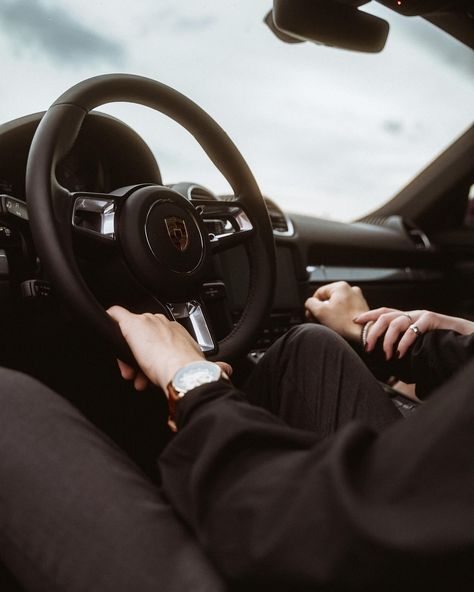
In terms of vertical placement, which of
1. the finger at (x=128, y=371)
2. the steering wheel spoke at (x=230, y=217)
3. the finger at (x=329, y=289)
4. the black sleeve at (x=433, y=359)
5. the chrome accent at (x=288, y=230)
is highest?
the steering wheel spoke at (x=230, y=217)

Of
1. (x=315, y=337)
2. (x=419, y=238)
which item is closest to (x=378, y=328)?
(x=315, y=337)

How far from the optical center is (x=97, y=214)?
90 centimetres

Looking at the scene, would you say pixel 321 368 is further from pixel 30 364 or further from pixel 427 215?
pixel 427 215

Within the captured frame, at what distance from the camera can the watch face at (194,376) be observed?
567mm

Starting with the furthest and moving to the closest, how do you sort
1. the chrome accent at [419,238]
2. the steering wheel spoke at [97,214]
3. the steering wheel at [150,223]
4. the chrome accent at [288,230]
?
the chrome accent at [419,238] → the chrome accent at [288,230] → the steering wheel spoke at [97,214] → the steering wheel at [150,223]

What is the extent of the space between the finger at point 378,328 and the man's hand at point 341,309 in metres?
0.11

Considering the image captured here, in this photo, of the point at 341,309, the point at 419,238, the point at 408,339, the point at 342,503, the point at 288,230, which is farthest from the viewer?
the point at 419,238

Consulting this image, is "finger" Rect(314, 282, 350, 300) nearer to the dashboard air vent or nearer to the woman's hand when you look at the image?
the woman's hand

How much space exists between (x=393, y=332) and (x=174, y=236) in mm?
384

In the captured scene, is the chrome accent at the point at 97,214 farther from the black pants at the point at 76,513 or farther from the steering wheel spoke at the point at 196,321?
the black pants at the point at 76,513

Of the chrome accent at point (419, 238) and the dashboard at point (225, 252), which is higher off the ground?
the dashboard at point (225, 252)

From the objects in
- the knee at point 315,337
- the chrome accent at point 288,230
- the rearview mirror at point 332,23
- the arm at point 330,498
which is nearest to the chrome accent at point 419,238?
the chrome accent at point 288,230

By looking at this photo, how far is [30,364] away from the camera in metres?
1.01

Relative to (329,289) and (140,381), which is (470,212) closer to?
(329,289)
